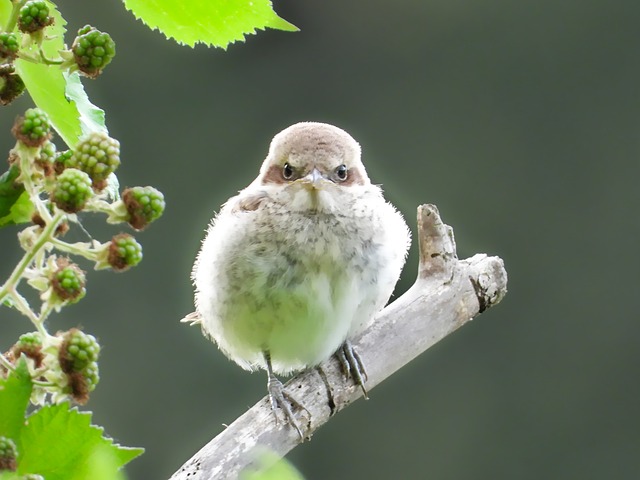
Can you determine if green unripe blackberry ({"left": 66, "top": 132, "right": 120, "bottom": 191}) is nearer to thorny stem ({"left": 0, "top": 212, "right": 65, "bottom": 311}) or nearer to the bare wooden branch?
thorny stem ({"left": 0, "top": 212, "right": 65, "bottom": 311})

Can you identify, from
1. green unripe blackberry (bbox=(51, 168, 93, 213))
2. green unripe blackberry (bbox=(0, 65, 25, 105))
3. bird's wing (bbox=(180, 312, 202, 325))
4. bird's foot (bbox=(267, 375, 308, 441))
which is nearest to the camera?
green unripe blackberry (bbox=(51, 168, 93, 213))

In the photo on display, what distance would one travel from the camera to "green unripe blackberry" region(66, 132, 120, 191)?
504mm

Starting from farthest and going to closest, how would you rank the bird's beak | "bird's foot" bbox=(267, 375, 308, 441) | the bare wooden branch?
the bird's beak
the bare wooden branch
"bird's foot" bbox=(267, 375, 308, 441)

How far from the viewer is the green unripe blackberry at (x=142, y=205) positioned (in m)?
0.52

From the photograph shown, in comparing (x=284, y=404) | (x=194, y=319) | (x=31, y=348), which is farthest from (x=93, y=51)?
(x=194, y=319)

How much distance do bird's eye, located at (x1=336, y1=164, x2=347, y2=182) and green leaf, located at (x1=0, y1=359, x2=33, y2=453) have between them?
1416 mm

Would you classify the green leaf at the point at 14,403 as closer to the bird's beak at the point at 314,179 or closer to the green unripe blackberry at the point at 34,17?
the green unripe blackberry at the point at 34,17

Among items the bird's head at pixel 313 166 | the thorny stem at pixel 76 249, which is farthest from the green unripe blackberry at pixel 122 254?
the bird's head at pixel 313 166

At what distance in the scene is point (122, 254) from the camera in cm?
52

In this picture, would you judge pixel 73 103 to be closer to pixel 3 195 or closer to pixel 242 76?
pixel 3 195

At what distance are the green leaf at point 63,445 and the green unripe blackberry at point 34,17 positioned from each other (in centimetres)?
20

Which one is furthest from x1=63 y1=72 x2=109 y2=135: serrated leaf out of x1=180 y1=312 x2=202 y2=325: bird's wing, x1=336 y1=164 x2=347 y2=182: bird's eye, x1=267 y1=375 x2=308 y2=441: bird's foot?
x1=180 y1=312 x2=202 y2=325: bird's wing

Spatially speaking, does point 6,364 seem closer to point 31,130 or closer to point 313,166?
point 31,130

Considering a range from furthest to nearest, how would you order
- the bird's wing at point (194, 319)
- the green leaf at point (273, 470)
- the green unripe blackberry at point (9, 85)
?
the bird's wing at point (194, 319)
the green unripe blackberry at point (9, 85)
the green leaf at point (273, 470)
